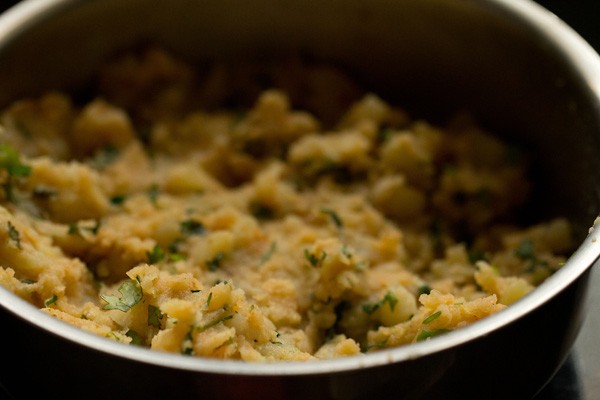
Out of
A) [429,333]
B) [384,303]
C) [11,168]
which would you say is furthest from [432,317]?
[11,168]

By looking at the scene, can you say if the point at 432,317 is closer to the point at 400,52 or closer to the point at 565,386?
the point at 565,386

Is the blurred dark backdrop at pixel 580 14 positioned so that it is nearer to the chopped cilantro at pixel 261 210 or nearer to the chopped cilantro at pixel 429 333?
the chopped cilantro at pixel 261 210

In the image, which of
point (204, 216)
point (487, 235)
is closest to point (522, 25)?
point (487, 235)

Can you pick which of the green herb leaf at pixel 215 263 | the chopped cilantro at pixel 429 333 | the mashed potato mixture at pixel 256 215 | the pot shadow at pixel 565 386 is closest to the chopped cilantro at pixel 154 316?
the mashed potato mixture at pixel 256 215

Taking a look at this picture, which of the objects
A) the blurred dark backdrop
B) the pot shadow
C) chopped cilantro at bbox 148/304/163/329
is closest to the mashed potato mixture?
chopped cilantro at bbox 148/304/163/329

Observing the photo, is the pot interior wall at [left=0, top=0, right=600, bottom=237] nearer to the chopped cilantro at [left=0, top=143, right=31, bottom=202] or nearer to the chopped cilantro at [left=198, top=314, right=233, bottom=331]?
the chopped cilantro at [left=0, top=143, right=31, bottom=202]

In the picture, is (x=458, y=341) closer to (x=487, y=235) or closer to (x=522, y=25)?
(x=487, y=235)
